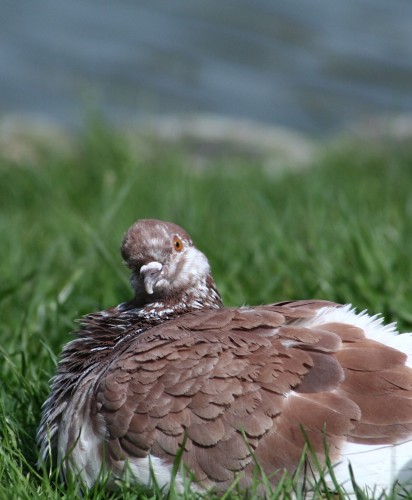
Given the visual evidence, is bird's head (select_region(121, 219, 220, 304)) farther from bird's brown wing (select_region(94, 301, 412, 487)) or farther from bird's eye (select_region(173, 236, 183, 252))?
bird's brown wing (select_region(94, 301, 412, 487))

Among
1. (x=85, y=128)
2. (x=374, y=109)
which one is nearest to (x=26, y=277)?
(x=85, y=128)

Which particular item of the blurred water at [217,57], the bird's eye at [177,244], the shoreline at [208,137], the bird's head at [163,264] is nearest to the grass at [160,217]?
the shoreline at [208,137]

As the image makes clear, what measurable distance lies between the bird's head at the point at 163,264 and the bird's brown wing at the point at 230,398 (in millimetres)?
462

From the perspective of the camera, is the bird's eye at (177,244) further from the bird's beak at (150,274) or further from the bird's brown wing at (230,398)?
the bird's brown wing at (230,398)

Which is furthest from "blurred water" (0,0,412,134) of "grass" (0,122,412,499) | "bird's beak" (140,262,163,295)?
"bird's beak" (140,262,163,295)

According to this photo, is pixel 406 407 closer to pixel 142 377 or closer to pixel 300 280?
pixel 142 377

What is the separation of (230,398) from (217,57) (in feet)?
37.3

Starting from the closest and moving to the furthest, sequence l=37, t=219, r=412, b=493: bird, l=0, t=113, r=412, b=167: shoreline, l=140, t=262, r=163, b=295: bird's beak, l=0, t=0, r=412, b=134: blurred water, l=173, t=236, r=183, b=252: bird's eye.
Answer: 1. l=37, t=219, r=412, b=493: bird
2. l=140, t=262, r=163, b=295: bird's beak
3. l=173, t=236, r=183, b=252: bird's eye
4. l=0, t=113, r=412, b=167: shoreline
5. l=0, t=0, r=412, b=134: blurred water

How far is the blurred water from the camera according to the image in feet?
41.8

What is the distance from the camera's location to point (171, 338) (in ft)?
11.0

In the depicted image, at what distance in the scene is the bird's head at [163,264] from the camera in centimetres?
376

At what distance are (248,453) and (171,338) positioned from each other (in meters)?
0.48

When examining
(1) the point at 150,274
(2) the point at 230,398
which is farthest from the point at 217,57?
(2) the point at 230,398

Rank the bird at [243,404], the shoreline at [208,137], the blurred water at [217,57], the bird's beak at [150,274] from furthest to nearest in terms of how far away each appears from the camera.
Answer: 1. the blurred water at [217,57]
2. the shoreline at [208,137]
3. the bird's beak at [150,274]
4. the bird at [243,404]
